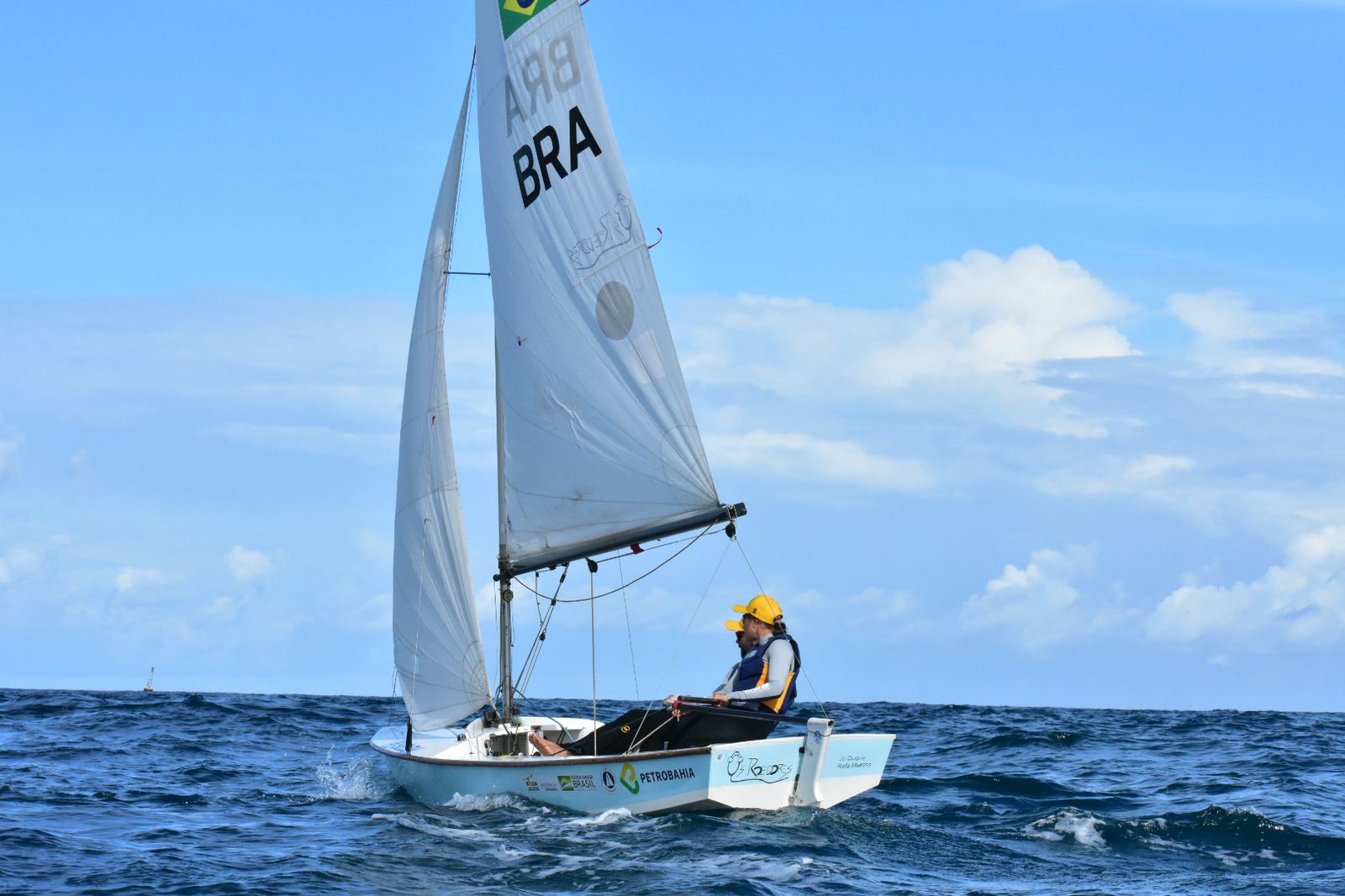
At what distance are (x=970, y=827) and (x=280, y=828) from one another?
6.83m

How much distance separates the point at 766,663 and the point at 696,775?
1.56 meters

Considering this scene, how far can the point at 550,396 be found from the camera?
14648 millimetres

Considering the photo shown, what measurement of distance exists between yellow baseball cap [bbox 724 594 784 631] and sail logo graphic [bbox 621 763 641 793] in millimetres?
1889

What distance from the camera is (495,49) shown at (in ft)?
49.9

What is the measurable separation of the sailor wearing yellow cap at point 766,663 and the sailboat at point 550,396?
0.99m

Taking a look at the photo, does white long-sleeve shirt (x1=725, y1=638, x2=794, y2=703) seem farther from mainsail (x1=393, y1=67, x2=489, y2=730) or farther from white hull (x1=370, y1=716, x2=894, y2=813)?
mainsail (x1=393, y1=67, x2=489, y2=730)

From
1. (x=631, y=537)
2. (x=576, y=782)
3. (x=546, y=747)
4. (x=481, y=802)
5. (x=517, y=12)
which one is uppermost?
(x=517, y=12)

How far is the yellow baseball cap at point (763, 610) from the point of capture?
44.5 ft

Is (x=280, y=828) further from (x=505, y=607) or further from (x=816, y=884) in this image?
(x=816, y=884)

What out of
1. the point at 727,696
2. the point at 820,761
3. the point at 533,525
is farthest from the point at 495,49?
the point at 820,761

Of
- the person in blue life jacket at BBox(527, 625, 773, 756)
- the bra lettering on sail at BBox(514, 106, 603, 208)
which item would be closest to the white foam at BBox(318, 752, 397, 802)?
the person in blue life jacket at BBox(527, 625, 773, 756)

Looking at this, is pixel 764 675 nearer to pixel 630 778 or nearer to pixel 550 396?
pixel 630 778

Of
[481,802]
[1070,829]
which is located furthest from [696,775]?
[1070,829]

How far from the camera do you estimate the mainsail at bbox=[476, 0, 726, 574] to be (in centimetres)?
1424
